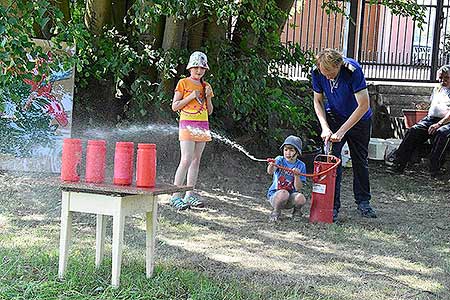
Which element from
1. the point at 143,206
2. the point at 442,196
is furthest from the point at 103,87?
the point at 143,206

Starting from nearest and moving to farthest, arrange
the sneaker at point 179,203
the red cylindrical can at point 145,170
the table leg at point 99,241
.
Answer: the red cylindrical can at point 145,170 < the table leg at point 99,241 < the sneaker at point 179,203

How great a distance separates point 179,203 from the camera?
7656mm

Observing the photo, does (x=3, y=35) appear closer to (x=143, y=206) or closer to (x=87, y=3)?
(x=143, y=206)

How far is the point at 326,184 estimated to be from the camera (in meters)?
7.19

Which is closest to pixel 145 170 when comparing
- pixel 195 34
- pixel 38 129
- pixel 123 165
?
pixel 123 165

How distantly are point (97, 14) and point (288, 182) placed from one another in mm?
3661

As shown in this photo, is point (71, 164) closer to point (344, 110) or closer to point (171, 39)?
point (344, 110)

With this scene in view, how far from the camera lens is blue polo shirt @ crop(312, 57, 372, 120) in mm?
7139

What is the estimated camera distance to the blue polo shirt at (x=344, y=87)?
714 cm

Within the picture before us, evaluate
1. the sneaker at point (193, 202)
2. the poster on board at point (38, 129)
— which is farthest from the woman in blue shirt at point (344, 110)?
the poster on board at point (38, 129)

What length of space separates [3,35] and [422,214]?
4.57 meters

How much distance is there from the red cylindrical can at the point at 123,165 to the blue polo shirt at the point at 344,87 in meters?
2.75

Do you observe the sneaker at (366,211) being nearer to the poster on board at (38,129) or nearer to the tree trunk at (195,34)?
the tree trunk at (195,34)

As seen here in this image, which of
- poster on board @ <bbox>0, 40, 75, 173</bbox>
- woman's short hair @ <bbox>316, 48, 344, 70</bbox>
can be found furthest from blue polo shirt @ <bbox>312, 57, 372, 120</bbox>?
poster on board @ <bbox>0, 40, 75, 173</bbox>
